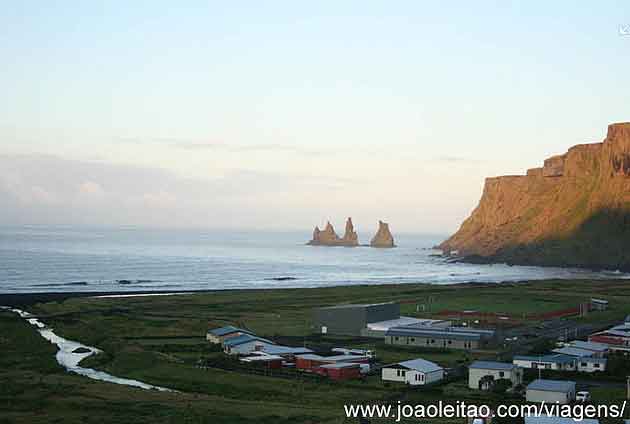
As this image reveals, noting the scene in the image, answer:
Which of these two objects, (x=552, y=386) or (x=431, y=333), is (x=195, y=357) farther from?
(x=552, y=386)

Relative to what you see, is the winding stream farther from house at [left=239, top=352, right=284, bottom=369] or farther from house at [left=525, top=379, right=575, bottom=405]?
house at [left=525, top=379, right=575, bottom=405]

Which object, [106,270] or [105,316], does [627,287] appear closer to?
[105,316]

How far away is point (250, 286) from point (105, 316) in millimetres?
41379

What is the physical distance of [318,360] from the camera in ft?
144

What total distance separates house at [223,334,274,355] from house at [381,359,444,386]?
33.1 ft

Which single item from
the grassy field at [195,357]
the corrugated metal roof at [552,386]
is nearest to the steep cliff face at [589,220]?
the grassy field at [195,357]

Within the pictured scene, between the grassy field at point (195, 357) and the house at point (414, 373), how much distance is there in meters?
0.90

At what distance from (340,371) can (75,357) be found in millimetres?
17254

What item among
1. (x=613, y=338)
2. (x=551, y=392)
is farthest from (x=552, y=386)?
(x=613, y=338)

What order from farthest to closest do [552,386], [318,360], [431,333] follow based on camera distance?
[431,333]
[318,360]
[552,386]

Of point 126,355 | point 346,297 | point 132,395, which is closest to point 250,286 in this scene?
point 346,297

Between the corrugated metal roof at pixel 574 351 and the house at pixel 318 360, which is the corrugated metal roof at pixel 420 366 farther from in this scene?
the corrugated metal roof at pixel 574 351

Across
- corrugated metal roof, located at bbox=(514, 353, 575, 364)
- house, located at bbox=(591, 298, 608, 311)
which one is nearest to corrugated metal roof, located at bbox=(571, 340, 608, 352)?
corrugated metal roof, located at bbox=(514, 353, 575, 364)

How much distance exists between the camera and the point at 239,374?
4141 cm
